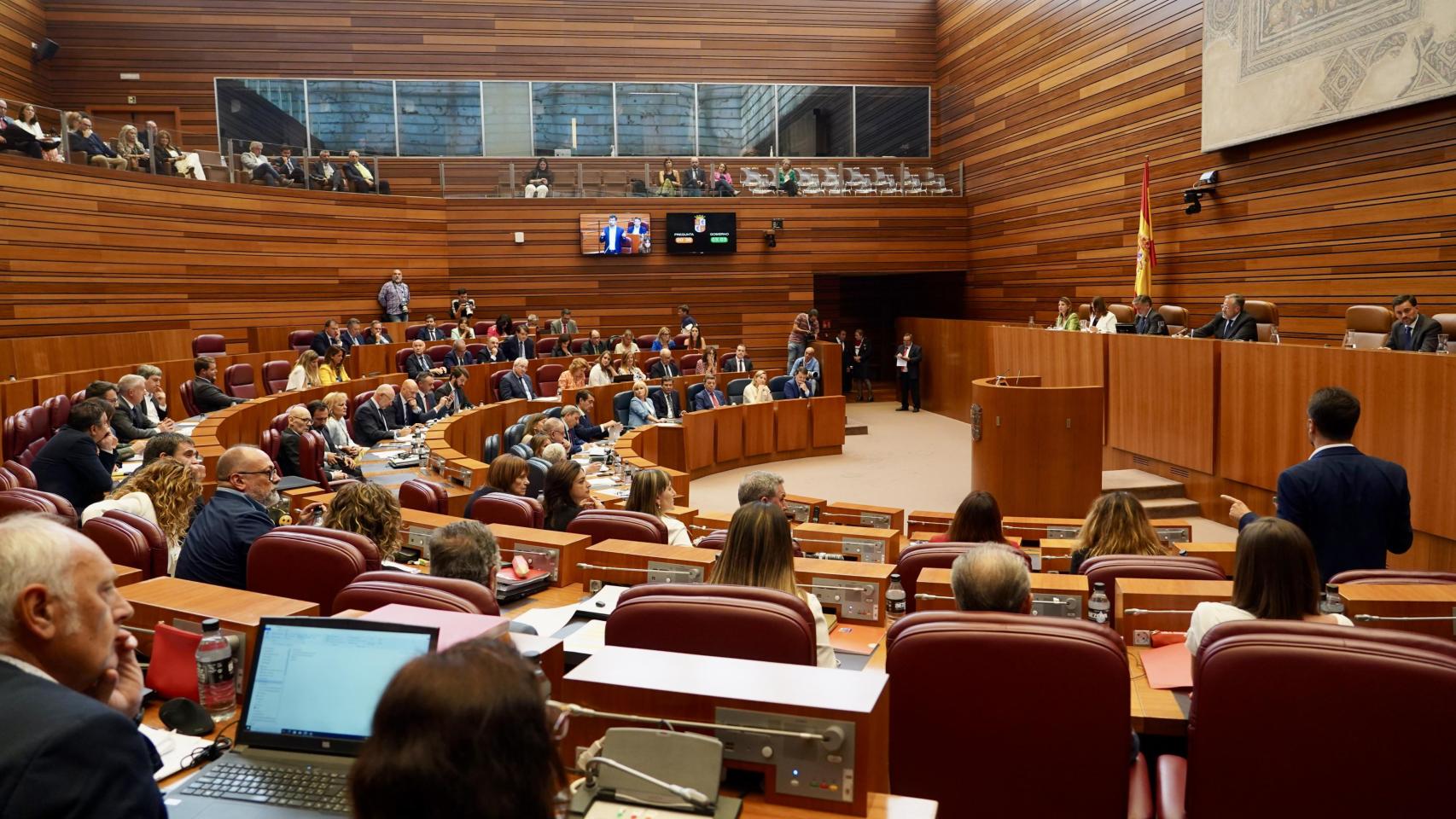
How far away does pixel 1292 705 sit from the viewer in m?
2.05

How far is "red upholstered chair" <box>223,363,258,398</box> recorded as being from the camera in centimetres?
1102

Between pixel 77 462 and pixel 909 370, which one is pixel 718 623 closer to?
pixel 77 462

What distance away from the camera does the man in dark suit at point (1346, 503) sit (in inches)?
162

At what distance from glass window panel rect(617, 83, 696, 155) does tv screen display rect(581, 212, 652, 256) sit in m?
1.64

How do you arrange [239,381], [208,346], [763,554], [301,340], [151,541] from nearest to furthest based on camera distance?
[763,554], [151,541], [239,381], [208,346], [301,340]

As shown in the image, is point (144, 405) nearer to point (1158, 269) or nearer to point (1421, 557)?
point (1421, 557)

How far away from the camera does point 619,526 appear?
14.3 ft

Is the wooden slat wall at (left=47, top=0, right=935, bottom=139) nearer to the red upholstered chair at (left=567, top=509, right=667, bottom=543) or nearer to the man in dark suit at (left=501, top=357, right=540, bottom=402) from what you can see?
the man in dark suit at (left=501, top=357, right=540, bottom=402)

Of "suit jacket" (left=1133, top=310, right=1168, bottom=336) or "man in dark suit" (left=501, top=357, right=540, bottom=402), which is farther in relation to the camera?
"man in dark suit" (left=501, top=357, right=540, bottom=402)

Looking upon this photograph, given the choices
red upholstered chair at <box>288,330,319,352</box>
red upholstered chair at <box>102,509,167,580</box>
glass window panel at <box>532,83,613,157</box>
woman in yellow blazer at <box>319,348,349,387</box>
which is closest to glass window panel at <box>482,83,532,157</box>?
glass window panel at <box>532,83,613,157</box>

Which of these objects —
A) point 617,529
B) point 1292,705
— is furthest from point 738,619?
point 617,529

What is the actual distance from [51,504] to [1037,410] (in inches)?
269

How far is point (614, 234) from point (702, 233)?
1.48m

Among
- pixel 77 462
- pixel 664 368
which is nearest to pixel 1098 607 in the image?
pixel 77 462
